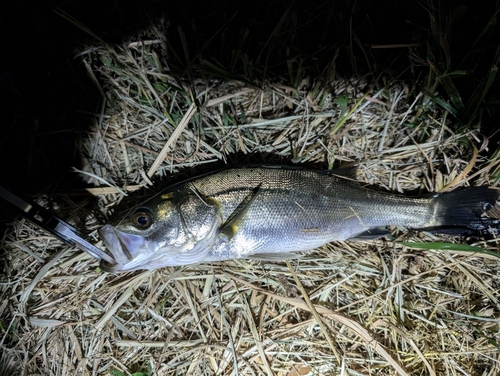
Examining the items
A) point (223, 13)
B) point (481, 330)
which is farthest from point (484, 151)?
point (223, 13)

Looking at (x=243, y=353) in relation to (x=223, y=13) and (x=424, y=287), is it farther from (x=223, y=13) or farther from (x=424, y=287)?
(x=223, y=13)

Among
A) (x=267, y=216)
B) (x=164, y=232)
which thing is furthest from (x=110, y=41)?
(x=267, y=216)

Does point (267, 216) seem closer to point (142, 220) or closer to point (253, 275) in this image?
point (253, 275)

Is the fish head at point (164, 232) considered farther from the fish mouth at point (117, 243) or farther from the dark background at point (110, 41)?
the dark background at point (110, 41)

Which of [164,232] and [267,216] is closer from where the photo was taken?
[164,232]

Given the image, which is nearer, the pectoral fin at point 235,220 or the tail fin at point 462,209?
the pectoral fin at point 235,220

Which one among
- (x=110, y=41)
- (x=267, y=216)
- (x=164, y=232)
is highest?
(x=110, y=41)

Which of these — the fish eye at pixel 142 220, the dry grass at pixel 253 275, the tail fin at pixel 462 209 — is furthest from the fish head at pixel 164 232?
the tail fin at pixel 462 209
